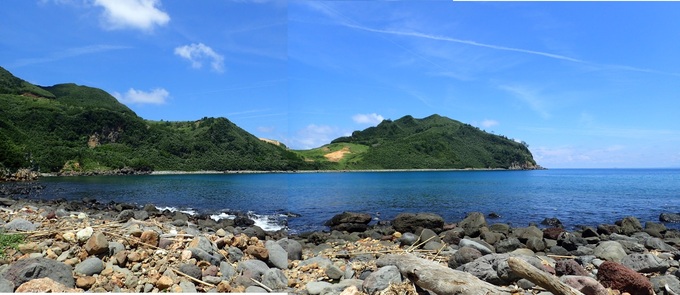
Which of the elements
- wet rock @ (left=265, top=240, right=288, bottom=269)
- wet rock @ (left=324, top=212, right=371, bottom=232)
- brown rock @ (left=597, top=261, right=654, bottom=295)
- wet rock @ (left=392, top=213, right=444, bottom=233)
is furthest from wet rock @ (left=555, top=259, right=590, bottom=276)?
wet rock @ (left=324, top=212, right=371, bottom=232)

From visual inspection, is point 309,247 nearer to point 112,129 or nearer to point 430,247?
point 430,247

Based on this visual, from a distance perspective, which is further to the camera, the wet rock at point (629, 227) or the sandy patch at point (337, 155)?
the sandy patch at point (337, 155)

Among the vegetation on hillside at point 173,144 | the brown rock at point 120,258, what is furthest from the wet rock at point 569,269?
the vegetation on hillside at point 173,144

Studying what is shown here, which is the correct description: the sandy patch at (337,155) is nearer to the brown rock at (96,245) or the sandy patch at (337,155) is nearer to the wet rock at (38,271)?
the brown rock at (96,245)

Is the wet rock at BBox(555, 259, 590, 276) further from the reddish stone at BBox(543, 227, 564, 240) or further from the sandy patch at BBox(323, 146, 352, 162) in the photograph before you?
the sandy patch at BBox(323, 146, 352, 162)

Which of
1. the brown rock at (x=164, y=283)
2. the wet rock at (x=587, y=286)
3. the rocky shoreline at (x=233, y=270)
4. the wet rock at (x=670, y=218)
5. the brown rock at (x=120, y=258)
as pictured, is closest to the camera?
the rocky shoreline at (x=233, y=270)

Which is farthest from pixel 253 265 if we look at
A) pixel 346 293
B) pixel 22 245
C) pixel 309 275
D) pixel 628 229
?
pixel 628 229
